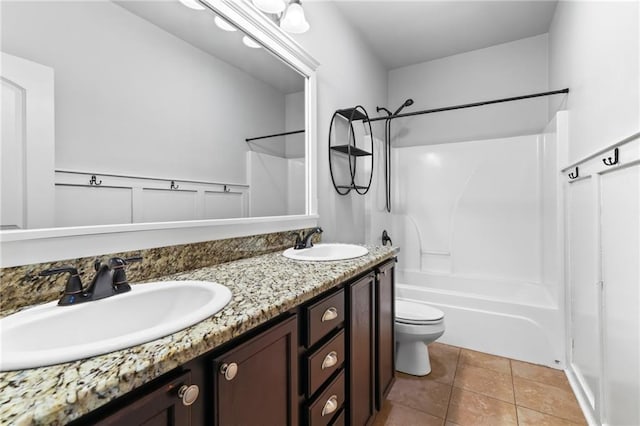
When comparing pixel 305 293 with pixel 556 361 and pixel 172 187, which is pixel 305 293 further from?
pixel 556 361

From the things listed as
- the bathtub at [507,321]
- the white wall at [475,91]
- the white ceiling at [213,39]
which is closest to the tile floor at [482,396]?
the bathtub at [507,321]

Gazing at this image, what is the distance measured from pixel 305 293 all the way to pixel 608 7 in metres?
1.71

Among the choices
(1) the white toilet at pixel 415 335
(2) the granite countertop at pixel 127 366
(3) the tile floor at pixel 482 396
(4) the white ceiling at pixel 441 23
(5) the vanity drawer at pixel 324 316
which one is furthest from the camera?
(4) the white ceiling at pixel 441 23

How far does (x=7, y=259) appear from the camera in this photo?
2.42 ft

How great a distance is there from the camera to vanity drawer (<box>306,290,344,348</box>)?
0.95 meters

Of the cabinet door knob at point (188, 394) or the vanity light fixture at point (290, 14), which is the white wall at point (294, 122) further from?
the cabinet door knob at point (188, 394)

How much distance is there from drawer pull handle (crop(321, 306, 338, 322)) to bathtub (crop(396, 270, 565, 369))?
5.62ft

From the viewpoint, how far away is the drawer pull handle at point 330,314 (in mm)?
1029

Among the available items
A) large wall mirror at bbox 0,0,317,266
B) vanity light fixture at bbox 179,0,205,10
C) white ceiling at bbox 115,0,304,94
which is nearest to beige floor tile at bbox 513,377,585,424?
large wall mirror at bbox 0,0,317,266

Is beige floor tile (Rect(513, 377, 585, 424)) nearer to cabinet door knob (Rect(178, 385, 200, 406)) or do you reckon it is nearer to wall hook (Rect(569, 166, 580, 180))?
wall hook (Rect(569, 166, 580, 180))

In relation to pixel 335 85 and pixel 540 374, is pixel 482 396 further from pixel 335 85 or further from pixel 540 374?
pixel 335 85

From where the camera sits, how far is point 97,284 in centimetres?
79

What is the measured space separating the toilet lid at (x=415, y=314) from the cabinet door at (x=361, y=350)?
1.95ft

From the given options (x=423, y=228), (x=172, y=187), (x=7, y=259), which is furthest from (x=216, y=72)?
(x=423, y=228)
